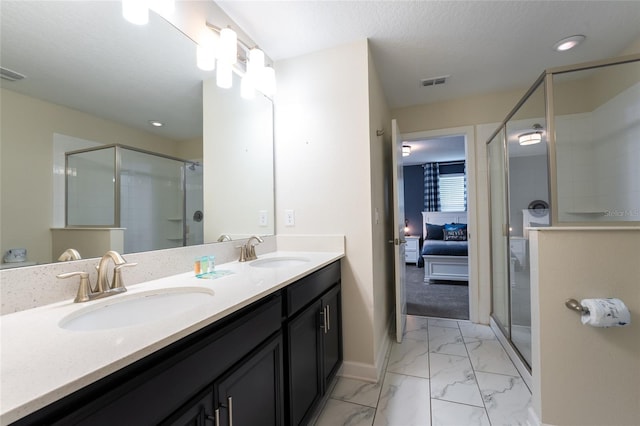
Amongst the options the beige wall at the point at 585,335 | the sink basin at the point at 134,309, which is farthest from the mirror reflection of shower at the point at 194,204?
the beige wall at the point at 585,335

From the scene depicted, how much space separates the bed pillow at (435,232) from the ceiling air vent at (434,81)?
12.6 feet

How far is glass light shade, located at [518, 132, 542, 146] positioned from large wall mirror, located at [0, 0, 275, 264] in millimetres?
2139

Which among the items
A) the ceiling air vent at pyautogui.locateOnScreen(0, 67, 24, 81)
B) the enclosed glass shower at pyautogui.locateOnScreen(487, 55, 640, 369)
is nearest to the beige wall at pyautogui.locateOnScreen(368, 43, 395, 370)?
the enclosed glass shower at pyautogui.locateOnScreen(487, 55, 640, 369)

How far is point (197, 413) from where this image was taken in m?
0.71

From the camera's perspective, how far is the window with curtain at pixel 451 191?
635 cm

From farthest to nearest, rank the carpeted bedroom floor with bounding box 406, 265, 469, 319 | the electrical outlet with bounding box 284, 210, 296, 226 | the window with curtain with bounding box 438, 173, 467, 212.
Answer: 1. the window with curtain with bounding box 438, 173, 467, 212
2. the carpeted bedroom floor with bounding box 406, 265, 469, 319
3. the electrical outlet with bounding box 284, 210, 296, 226

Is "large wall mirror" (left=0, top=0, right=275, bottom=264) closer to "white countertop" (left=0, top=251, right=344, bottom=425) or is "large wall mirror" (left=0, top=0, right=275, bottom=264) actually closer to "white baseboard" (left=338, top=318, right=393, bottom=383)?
"white countertop" (left=0, top=251, right=344, bottom=425)

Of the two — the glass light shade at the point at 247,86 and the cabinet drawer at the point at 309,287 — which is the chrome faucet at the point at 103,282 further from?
the glass light shade at the point at 247,86

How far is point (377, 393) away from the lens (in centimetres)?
171

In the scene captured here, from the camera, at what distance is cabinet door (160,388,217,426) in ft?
2.13

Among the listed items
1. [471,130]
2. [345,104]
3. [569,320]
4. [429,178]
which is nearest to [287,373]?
[569,320]

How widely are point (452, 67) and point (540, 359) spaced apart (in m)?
2.21

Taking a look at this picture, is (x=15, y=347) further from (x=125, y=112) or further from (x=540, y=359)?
Answer: (x=540, y=359)

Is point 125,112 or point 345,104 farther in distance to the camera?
point 345,104
